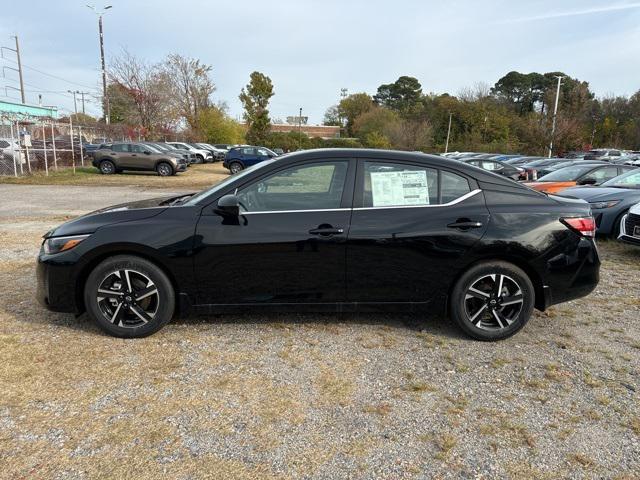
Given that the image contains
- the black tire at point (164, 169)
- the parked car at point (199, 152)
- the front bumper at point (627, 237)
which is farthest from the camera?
the parked car at point (199, 152)

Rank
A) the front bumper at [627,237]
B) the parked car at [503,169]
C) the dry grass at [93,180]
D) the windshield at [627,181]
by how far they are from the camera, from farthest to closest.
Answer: the parked car at [503,169]
the dry grass at [93,180]
the windshield at [627,181]
the front bumper at [627,237]

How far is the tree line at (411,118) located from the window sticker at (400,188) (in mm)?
33973

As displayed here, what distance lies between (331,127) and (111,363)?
303 feet

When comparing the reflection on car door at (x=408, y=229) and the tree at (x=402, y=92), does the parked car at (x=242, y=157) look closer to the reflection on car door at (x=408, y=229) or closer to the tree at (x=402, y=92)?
the reflection on car door at (x=408, y=229)

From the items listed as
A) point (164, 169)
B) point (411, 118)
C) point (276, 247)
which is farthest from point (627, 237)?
point (411, 118)

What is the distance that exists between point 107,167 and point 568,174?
20205 millimetres

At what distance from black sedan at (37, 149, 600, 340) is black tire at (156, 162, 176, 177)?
1949 cm

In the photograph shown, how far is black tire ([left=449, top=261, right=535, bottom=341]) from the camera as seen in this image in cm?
365

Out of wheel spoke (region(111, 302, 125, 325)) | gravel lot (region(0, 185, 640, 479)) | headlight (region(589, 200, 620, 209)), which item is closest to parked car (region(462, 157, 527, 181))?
headlight (region(589, 200, 620, 209))

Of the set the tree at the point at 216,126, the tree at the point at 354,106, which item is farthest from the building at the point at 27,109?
the tree at the point at 354,106

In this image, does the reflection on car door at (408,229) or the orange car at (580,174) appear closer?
the reflection on car door at (408,229)

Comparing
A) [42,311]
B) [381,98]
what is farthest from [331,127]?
[42,311]

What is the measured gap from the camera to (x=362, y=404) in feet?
9.21

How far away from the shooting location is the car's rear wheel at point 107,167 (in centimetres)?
2186
